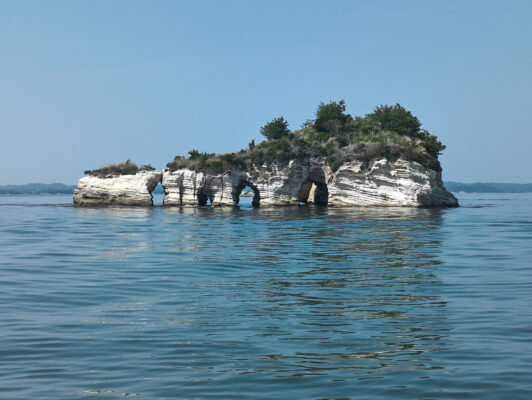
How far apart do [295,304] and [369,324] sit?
2.60 meters

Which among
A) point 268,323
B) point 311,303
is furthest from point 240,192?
point 268,323

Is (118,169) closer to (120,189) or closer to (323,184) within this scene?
(120,189)

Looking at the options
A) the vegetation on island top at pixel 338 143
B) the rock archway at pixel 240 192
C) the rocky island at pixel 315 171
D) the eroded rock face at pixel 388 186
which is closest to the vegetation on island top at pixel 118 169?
the rocky island at pixel 315 171

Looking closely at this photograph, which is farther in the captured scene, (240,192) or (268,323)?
(240,192)

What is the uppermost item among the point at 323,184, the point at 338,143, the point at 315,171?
the point at 338,143

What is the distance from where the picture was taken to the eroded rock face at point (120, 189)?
69812 millimetres

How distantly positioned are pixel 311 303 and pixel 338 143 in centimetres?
5843

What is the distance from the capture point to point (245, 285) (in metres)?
16.0

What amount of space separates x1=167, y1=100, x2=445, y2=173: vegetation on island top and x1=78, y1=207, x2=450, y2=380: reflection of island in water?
125ft

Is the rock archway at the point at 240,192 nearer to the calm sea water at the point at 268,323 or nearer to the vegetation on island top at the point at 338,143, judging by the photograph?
the vegetation on island top at the point at 338,143

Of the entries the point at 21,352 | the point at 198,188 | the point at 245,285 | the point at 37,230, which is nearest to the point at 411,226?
the point at 245,285

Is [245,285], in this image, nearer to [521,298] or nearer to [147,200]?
[521,298]

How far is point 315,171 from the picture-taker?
7069cm

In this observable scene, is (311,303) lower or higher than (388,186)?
lower
